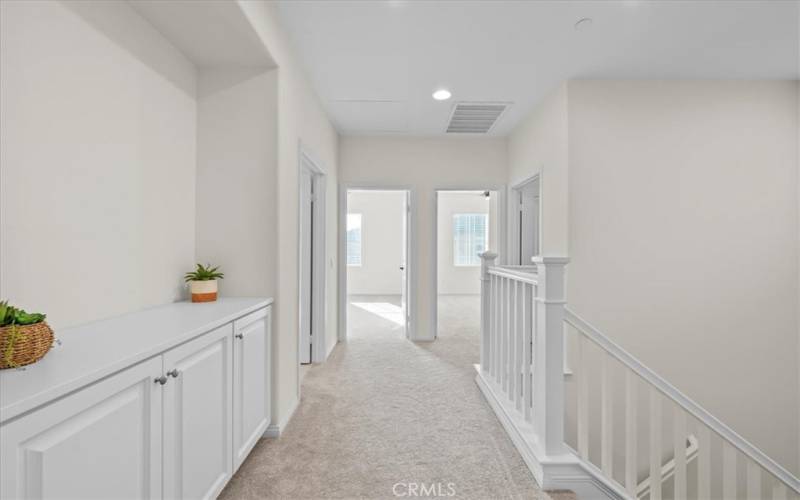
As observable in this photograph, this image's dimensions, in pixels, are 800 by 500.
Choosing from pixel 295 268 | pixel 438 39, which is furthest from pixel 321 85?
pixel 295 268

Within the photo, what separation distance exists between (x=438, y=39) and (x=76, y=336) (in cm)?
259

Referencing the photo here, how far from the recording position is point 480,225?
9.31m

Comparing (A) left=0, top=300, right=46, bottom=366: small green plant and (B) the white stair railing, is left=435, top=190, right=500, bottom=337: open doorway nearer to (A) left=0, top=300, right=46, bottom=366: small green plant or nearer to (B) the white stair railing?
(B) the white stair railing

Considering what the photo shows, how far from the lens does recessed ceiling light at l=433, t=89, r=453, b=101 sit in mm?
3404

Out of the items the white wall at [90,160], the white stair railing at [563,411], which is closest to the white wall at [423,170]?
the white stair railing at [563,411]

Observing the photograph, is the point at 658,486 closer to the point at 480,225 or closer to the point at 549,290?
the point at 549,290

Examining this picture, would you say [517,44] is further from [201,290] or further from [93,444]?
[93,444]

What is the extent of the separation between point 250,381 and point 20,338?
3.57 feet

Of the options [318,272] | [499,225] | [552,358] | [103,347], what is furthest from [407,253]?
[103,347]

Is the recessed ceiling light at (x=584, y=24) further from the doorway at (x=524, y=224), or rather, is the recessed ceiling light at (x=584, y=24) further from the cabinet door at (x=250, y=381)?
the cabinet door at (x=250, y=381)

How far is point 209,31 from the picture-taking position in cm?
190

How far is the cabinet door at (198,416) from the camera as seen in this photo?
127 cm

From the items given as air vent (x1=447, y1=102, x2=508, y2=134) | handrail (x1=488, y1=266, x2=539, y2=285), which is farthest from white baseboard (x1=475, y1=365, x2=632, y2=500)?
air vent (x1=447, y1=102, x2=508, y2=134)

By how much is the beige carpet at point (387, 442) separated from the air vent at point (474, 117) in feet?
8.49
